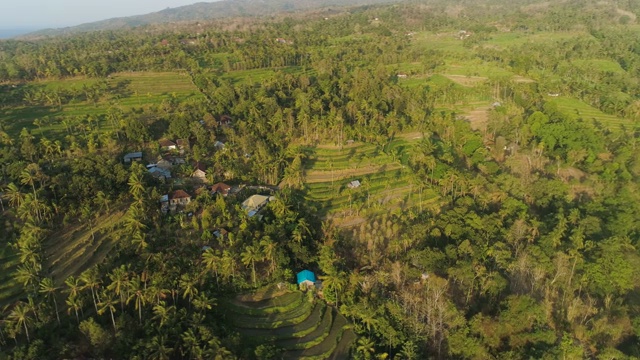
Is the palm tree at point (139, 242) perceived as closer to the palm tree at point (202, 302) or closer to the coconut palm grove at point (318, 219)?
the coconut palm grove at point (318, 219)

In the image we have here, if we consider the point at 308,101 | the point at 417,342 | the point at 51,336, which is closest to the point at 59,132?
the point at 308,101

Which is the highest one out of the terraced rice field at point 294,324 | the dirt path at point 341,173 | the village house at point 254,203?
the village house at point 254,203

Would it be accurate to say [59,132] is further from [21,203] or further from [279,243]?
[279,243]

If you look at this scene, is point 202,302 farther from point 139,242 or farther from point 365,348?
point 365,348

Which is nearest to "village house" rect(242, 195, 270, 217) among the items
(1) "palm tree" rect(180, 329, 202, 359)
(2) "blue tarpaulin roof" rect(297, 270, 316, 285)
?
(2) "blue tarpaulin roof" rect(297, 270, 316, 285)

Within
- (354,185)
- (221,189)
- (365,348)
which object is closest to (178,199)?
(221,189)

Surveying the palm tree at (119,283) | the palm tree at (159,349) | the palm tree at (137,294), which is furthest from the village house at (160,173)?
the palm tree at (159,349)

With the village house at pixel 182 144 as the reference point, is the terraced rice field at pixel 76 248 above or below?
below
